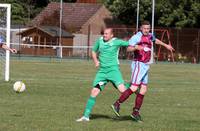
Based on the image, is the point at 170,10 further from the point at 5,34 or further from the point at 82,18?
the point at 5,34

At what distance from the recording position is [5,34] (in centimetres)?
2478

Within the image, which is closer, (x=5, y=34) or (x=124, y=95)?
(x=124, y=95)

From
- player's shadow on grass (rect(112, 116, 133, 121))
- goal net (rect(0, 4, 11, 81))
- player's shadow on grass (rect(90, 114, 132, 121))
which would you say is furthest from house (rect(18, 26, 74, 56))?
player's shadow on grass (rect(112, 116, 133, 121))

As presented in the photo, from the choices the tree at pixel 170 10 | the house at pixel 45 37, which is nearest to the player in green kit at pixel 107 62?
the tree at pixel 170 10

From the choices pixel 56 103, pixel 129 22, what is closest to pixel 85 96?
pixel 56 103

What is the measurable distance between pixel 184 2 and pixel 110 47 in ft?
173

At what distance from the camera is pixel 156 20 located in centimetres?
6638

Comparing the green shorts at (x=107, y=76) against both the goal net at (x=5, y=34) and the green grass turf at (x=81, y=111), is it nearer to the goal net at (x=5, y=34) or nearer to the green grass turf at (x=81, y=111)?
the green grass turf at (x=81, y=111)

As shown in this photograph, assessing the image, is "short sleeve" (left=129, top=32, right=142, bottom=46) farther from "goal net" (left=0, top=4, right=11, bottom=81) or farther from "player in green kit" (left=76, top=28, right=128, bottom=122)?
"goal net" (left=0, top=4, right=11, bottom=81)

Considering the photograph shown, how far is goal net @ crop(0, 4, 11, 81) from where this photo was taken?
23.0 m

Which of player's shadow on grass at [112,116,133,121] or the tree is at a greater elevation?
the tree

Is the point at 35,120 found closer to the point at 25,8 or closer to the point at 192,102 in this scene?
the point at 192,102

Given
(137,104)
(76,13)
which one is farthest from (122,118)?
(76,13)

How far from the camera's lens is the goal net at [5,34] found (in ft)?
75.3
